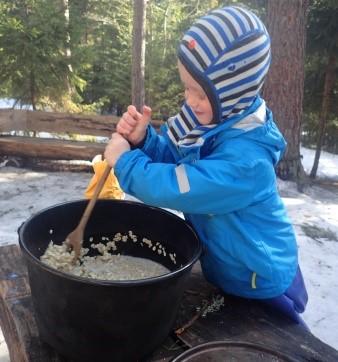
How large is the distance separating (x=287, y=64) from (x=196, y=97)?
488 cm

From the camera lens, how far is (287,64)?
19.5ft

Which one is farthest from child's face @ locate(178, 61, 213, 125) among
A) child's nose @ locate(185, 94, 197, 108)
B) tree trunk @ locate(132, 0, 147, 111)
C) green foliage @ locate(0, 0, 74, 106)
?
tree trunk @ locate(132, 0, 147, 111)

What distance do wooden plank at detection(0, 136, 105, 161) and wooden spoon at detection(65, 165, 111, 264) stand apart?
4.56 meters

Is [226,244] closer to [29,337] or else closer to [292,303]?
[292,303]

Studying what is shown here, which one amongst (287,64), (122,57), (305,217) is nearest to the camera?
(305,217)

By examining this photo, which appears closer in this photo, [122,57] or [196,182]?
[196,182]

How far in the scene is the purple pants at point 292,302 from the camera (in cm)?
170

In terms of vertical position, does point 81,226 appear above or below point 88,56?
below

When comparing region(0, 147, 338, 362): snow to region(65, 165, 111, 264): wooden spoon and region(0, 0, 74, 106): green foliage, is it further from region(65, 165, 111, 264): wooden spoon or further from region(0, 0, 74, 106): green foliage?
region(0, 0, 74, 106): green foliage

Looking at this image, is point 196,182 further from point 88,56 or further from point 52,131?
point 88,56

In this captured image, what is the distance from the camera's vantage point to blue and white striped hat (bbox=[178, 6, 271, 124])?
4.52ft

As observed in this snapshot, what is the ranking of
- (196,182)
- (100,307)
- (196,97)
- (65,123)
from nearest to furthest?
(100,307)
(196,182)
(196,97)
(65,123)

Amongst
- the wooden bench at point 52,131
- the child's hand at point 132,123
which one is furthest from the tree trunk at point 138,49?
the child's hand at point 132,123

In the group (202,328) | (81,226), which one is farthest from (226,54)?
(202,328)
